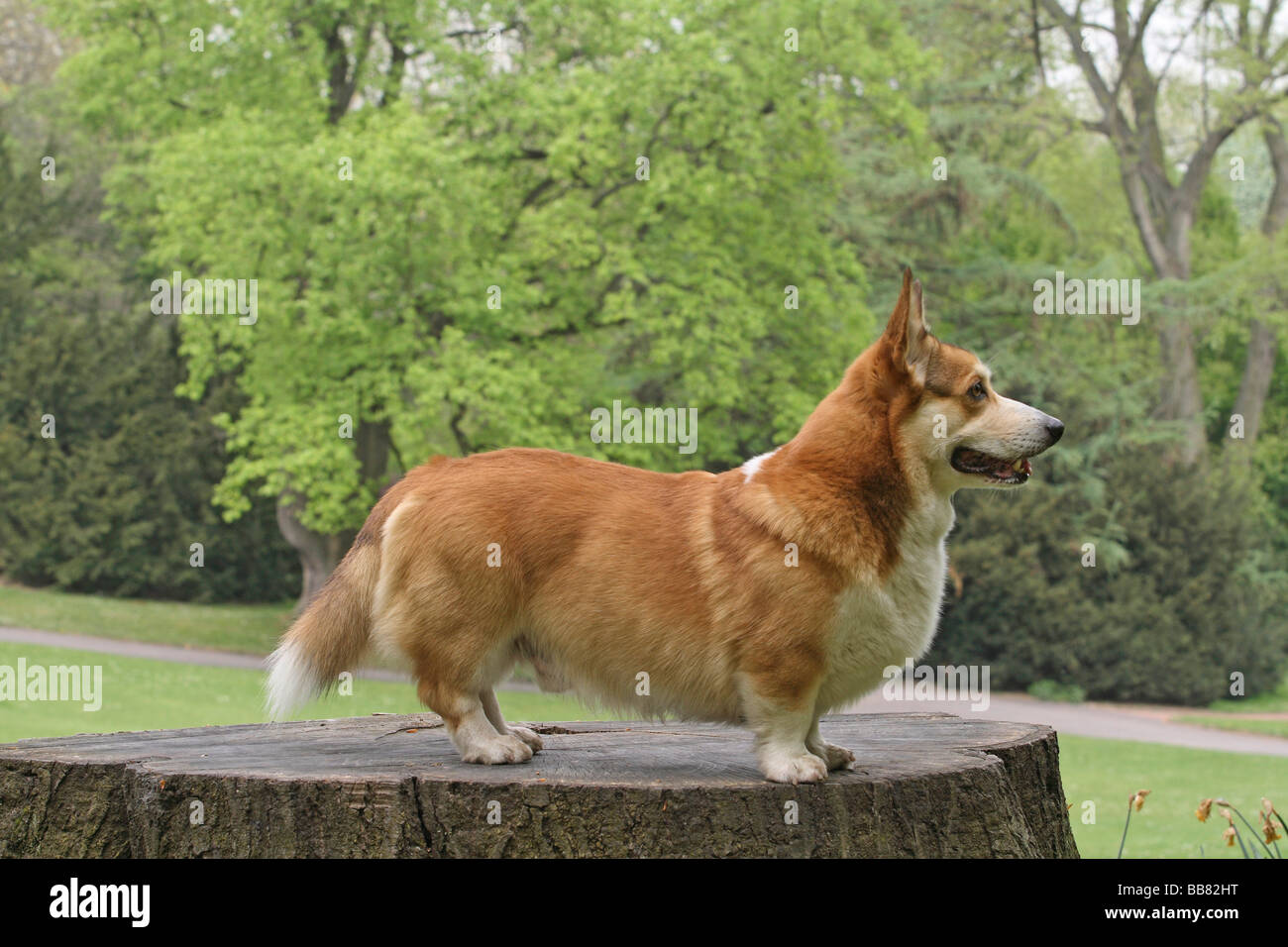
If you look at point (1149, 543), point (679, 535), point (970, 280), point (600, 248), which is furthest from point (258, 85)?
point (679, 535)

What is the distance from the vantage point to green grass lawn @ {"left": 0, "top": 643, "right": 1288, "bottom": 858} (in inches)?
483

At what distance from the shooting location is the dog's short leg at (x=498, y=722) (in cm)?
487

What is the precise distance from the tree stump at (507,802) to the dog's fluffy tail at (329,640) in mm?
277

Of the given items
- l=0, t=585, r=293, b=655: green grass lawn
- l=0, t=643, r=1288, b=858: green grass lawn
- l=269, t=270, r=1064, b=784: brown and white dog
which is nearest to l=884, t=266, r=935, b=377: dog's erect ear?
l=269, t=270, r=1064, b=784: brown and white dog

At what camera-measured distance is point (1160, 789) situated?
551 inches

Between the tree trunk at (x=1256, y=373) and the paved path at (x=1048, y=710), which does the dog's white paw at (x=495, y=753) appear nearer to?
the paved path at (x=1048, y=710)

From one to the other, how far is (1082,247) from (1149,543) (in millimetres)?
8216

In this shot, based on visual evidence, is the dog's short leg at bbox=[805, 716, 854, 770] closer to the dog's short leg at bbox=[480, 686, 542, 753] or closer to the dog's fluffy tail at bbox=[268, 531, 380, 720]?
the dog's short leg at bbox=[480, 686, 542, 753]

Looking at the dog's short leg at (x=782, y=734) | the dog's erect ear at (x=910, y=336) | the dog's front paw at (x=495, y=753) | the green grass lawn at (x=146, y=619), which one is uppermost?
the dog's erect ear at (x=910, y=336)

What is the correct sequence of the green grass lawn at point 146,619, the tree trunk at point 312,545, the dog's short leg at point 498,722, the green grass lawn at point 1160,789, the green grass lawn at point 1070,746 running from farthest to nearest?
the green grass lawn at point 146,619 < the tree trunk at point 312,545 < the green grass lawn at point 1070,746 < the green grass lawn at point 1160,789 < the dog's short leg at point 498,722

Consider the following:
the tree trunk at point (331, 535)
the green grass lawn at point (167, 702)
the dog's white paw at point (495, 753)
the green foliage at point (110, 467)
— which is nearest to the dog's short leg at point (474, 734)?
the dog's white paw at point (495, 753)

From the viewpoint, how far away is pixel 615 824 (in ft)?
13.3

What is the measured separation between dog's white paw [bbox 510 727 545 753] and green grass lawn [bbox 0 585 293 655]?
669 inches
